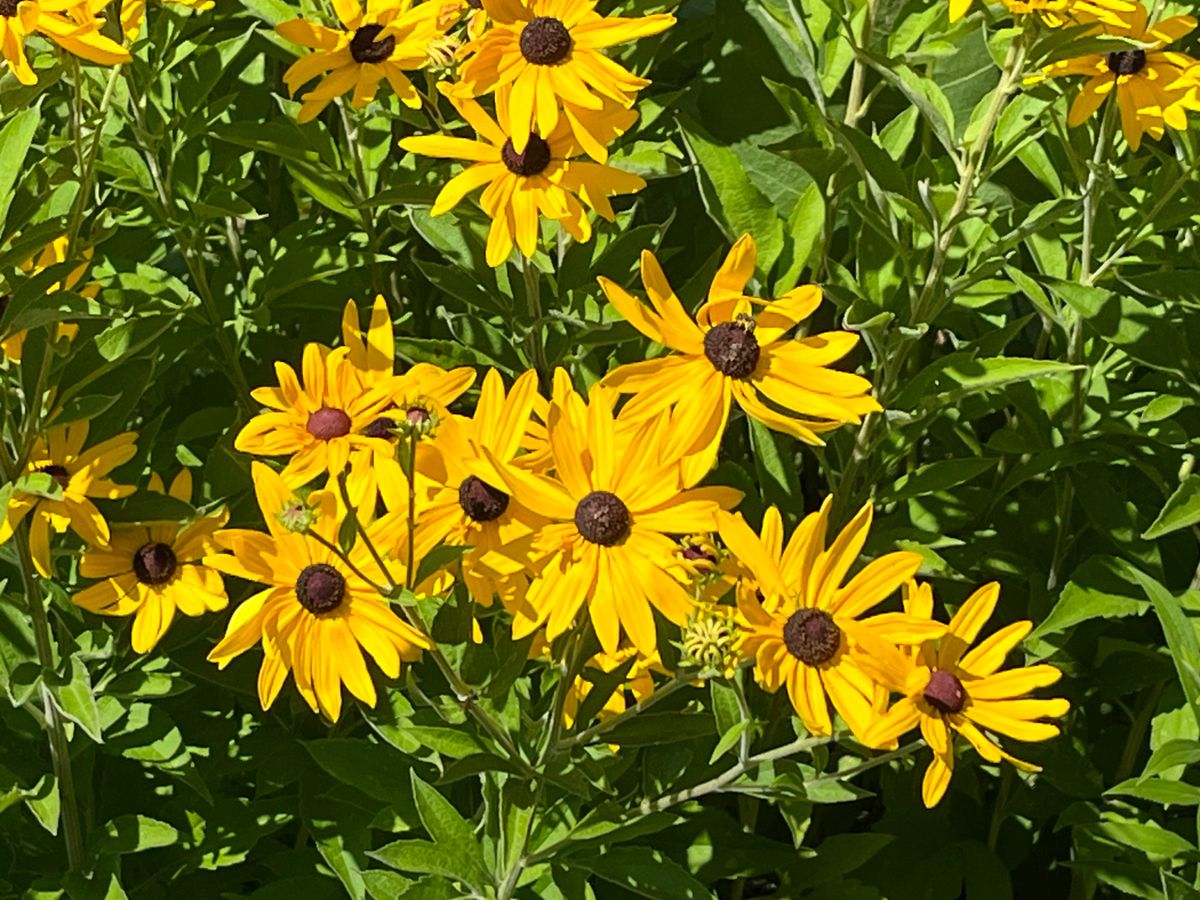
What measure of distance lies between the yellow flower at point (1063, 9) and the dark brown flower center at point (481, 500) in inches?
21.8

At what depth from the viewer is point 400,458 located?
105cm

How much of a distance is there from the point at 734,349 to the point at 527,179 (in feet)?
0.96

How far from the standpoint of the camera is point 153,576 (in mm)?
1381

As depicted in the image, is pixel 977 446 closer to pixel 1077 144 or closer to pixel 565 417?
pixel 1077 144

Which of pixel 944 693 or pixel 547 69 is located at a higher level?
pixel 547 69

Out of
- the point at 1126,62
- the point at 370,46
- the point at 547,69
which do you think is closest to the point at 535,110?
the point at 547,69

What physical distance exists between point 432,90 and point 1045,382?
2.58ft

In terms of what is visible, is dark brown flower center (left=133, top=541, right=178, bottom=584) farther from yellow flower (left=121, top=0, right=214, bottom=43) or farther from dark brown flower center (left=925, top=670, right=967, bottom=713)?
dark brown flower center (left=925, top=670, right=967, bottom=713)

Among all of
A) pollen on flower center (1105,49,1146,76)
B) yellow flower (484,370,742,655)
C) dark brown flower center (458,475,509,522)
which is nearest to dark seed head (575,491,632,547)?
yellow flower (484,370,742,655)

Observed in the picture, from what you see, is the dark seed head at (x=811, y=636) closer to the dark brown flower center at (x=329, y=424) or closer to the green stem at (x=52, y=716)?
the dark brown flower center at (x=329, y=424)

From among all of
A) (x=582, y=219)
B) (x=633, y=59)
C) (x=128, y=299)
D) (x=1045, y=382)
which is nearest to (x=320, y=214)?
(x=128, y=299)

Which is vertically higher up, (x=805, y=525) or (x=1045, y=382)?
(x=805, y=525)

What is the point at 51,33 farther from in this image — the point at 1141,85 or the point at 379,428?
the point at 1141,85

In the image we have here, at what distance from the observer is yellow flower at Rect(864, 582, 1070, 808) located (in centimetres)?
110
